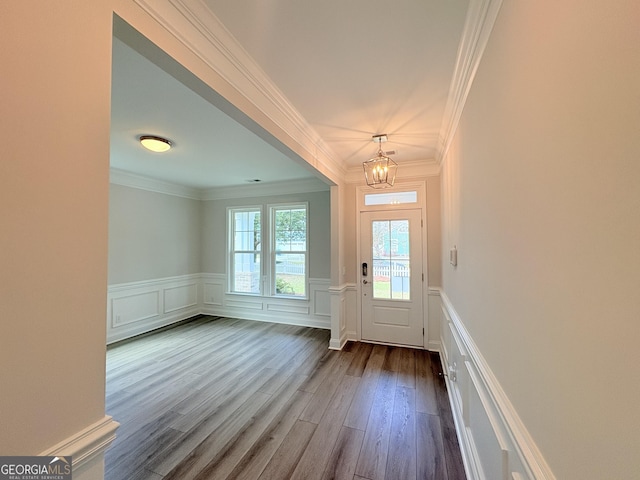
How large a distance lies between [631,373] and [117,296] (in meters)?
5.20

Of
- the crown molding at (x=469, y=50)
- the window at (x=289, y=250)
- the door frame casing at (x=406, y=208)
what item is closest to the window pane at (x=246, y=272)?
the window at (x=289, y=250)

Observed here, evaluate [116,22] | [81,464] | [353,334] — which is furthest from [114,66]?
[353,334]

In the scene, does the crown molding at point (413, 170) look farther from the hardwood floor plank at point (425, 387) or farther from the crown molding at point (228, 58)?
the hardwood floor plank at point (425, 387)

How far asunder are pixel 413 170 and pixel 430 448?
3069 millimetres

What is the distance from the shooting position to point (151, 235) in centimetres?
458

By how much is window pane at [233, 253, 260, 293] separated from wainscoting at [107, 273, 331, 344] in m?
0.18

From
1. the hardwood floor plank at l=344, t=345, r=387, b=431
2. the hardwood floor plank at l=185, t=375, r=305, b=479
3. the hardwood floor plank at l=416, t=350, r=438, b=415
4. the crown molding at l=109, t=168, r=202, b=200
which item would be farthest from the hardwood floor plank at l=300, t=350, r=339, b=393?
the crown molding at l=109, t=168, r=202, b=200

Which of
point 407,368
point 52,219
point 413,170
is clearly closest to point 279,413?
point 407,368

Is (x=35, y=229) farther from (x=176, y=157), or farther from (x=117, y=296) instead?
(x=117, y=296)

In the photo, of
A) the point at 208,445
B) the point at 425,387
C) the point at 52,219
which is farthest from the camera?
the point at 425,387

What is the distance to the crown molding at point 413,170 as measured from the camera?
3.49 m

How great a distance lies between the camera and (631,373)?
17.1 inches

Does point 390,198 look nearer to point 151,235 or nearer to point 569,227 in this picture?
point 569,227

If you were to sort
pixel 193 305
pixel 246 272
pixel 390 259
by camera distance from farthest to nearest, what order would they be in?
pixel 193 305 < pixel 246 272 < pixel 390 259
